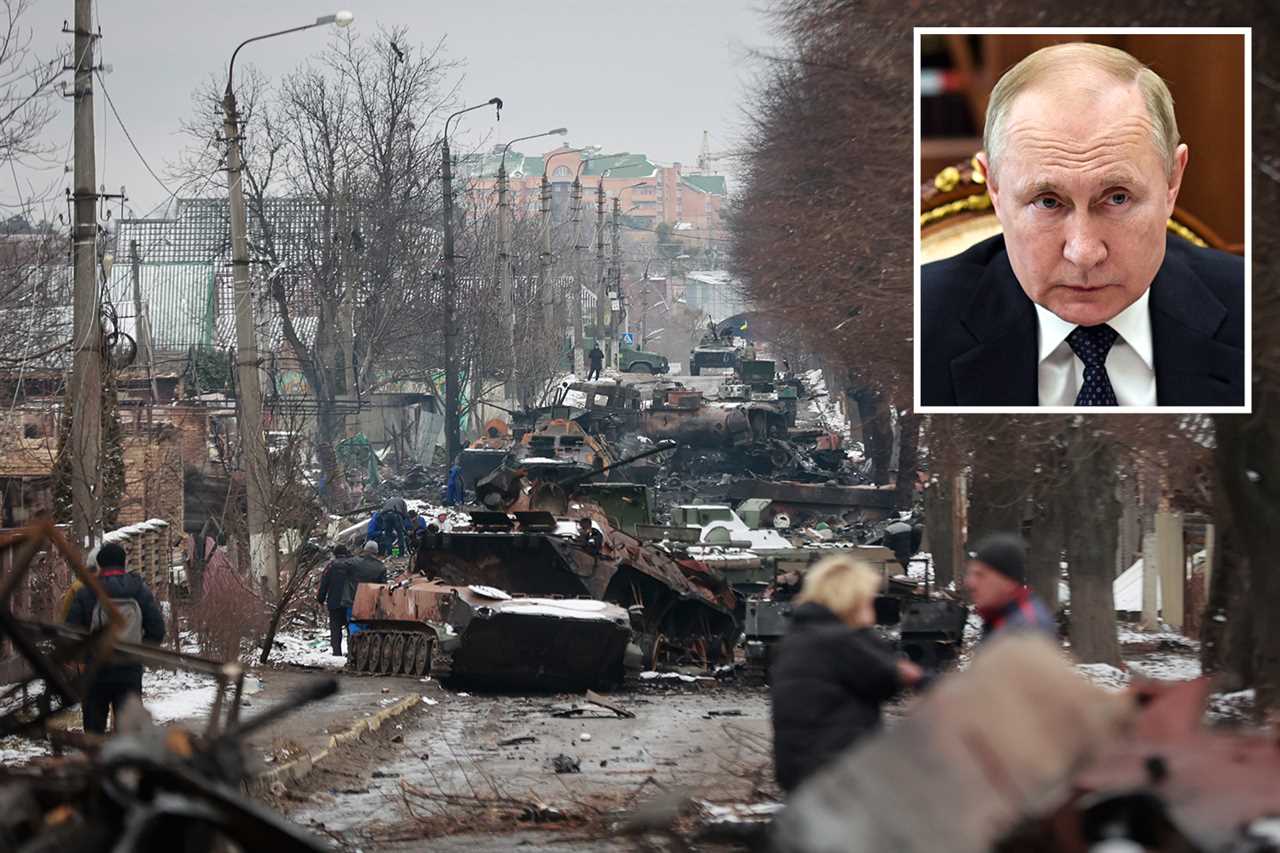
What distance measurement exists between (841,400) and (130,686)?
65061 mm

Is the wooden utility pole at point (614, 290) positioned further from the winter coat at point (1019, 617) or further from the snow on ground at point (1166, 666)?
the winter coat at point (1019, 617)

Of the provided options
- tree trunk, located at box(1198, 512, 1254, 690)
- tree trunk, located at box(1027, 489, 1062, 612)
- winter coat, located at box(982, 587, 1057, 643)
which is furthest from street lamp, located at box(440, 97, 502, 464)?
winter coat, located at box(982, 587, 1057, 643)

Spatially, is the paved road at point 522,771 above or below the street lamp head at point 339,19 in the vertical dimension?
below

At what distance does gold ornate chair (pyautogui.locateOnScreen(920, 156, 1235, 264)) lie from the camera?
1490 cm

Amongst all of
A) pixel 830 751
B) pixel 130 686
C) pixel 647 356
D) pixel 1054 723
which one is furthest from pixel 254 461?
pixel 647 356

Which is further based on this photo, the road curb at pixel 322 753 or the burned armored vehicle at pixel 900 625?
the burned armored vehicle at pixel 900 625

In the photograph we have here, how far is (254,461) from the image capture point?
2517cm

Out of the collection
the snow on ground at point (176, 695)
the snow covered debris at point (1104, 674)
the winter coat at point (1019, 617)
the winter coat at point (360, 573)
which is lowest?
the snow covered debris at point (1104, 674)

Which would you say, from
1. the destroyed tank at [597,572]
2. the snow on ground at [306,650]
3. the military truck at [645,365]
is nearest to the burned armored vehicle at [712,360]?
the military truck at [645,365]

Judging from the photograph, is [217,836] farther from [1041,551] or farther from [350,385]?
[350,385]

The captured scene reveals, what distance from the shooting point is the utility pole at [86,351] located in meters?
18.7

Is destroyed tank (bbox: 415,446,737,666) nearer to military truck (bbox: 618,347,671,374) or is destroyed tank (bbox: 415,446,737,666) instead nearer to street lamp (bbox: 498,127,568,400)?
street lamp (bbox: 498,127,568,400)

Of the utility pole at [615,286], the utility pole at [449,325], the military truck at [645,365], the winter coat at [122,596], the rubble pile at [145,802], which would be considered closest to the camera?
the rubble pile at [145,802]

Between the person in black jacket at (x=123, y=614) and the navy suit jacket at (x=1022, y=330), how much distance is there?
623 centimetres
